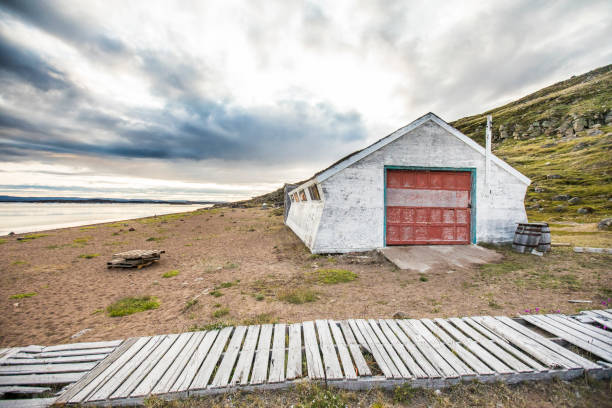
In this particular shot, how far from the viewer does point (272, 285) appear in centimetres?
753

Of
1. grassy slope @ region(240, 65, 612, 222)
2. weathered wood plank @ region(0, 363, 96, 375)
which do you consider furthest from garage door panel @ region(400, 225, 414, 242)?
grassy slope @ region(240, 65, 612, 222)

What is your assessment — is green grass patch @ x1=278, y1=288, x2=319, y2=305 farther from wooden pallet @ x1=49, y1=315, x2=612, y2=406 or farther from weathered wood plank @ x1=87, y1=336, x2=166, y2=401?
weathered wood plank @ x1=87, y1=336, x2=166, y2=401

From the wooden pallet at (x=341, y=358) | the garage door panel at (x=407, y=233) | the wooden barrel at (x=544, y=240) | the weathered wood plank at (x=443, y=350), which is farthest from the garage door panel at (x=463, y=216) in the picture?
the weathered wood plank at (x=443, y=350)

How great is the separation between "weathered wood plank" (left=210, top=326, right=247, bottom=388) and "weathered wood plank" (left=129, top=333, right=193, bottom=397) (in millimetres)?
711

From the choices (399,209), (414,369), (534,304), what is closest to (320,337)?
(414,369)

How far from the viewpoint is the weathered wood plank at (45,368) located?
3.42m

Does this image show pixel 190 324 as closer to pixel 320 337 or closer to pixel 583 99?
pixel 320 337

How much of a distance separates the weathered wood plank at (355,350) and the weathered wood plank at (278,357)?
0.97m

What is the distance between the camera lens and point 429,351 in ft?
11.7

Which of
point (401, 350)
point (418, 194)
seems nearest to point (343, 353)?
point (401, 350)

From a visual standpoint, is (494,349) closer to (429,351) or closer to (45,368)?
(429,351)

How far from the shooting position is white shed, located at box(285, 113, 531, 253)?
1084cm

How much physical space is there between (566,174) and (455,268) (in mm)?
50849

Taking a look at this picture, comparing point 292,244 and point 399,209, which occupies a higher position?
point 399,209
